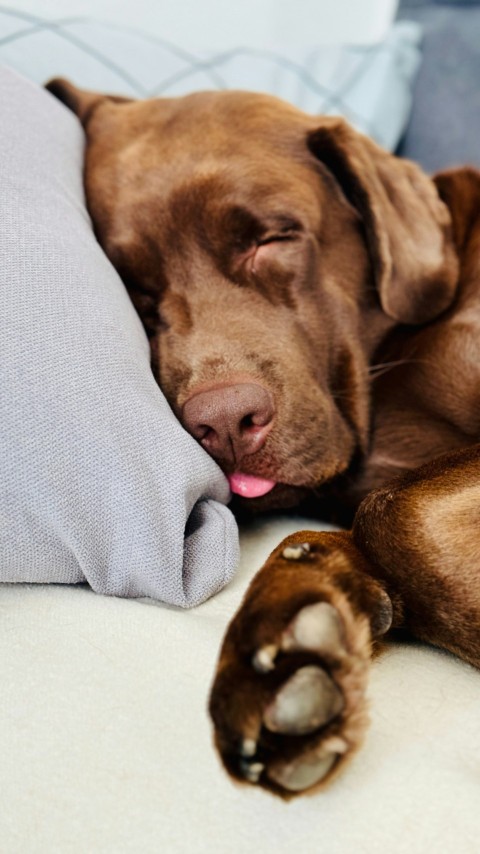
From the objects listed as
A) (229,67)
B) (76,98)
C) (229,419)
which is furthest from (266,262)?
(229,67)

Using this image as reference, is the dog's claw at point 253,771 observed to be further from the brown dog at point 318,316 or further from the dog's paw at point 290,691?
the brown dog at point 318,316

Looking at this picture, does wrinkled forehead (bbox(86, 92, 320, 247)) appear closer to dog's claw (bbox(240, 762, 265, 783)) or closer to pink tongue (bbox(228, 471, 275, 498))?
pink tongue (bbox(228, 471, 275, 498))

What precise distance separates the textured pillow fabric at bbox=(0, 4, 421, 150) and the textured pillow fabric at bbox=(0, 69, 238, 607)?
4.18ft

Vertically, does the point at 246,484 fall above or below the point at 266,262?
below

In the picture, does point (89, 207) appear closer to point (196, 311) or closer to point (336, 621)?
point (196, 311)

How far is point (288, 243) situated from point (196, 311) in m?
0.25

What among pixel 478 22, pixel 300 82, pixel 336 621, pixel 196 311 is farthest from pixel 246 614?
pixel 478 22

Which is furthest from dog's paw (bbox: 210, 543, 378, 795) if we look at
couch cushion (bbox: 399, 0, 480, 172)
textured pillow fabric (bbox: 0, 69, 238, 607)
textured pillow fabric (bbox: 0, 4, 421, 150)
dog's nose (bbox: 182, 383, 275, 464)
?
couch cushion (bbox: 399, 0, 480, 172)

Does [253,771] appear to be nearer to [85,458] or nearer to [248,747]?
[248,747]

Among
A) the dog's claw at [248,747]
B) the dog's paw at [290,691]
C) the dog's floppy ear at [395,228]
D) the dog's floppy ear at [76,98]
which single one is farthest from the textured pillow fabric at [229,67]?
the dog's claw at [248,747]

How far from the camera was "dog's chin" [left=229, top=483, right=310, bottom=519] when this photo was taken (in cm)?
143

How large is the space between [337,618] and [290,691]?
0.12 meters

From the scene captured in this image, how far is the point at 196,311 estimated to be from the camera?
157 centimetres

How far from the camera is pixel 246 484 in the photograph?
1.38m
